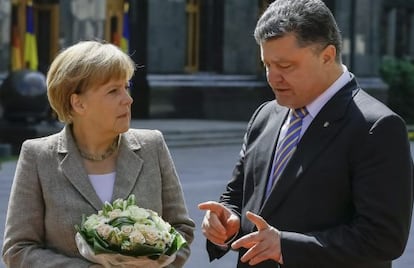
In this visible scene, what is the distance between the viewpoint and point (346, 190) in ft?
10.2

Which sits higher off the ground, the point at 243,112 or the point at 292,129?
the point at 292,129

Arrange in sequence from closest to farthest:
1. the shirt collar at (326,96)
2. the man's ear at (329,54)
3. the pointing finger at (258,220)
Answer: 1. the pointing finger at (258,220)
2. the man's ear at (329,54)
3. the shirt collar at (326,96)

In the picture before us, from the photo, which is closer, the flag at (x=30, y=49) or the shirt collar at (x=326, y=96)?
the shirt collar at (x=326, y=96)

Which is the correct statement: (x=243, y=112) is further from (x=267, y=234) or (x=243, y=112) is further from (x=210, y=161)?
(x=267, y=234)

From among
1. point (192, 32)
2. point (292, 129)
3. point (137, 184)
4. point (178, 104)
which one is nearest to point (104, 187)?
point (137, 184)

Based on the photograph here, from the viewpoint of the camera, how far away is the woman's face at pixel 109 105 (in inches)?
134

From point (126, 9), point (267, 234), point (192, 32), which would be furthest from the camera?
point (192, 32)

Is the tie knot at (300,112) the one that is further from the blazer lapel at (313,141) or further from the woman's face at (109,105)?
the woman's face at (109,105)

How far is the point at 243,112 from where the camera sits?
82.8 ft

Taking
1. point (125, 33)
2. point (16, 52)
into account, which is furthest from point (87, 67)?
point (125, 33)

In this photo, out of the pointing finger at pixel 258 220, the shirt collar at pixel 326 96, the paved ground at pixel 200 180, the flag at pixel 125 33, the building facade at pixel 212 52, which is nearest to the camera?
the pointing finger at pixel 258 220

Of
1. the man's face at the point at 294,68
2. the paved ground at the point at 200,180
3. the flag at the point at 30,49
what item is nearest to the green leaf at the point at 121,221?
the man's face at the point at 294,68

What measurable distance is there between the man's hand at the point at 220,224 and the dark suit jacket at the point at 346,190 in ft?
0.31

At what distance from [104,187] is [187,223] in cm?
35
